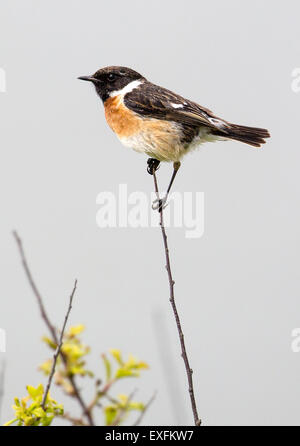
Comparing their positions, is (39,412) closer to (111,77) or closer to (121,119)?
(121,119)

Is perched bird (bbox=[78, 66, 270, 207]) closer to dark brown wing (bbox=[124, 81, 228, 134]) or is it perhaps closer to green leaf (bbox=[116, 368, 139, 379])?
dark brown wing (bbox=[124, 81, 228, 134])

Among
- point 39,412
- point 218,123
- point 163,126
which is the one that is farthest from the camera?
point 218,123

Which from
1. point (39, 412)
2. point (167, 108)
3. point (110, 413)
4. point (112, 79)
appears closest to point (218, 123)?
point (167, 108)

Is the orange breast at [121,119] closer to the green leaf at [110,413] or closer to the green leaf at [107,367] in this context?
the green leaf at [107,367]

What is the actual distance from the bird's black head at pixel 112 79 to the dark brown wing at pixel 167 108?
175mm

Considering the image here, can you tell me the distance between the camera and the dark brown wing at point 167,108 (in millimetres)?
5281

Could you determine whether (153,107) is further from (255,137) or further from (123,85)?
(255,137)

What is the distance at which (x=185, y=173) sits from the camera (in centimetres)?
1167

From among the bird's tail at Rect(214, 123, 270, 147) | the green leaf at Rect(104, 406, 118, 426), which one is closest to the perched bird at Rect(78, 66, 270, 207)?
the bird's tail at Rect(214, 123, 270, 147)

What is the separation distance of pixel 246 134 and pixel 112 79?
1.22 meters

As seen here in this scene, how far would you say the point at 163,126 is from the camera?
5285 mm

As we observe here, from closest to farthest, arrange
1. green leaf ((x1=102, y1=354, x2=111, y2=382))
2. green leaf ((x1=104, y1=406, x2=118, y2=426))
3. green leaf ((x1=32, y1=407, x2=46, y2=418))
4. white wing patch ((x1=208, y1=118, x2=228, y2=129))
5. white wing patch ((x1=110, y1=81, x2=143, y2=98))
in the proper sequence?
green leaf ((x1=32, y1=407, x2=46, y2=418))
green leaf ((x1=104, y1=406, x2=118, y2=426))
green leaf ((x1=102, y1=354, x2=111, y2=382))
white wing patch ((x1=208, y1=118, x2=228, y2=129))
white wing patch ((x1=110, y1=81, x2=143, y2=98))

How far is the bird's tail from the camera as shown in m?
5.33
